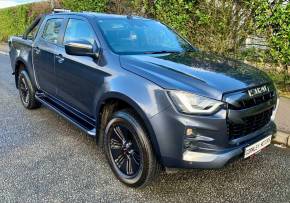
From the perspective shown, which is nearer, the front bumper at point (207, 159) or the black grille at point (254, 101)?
the front bumper at point (207, 159)

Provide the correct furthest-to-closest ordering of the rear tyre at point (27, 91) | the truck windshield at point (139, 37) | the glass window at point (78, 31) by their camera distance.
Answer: the rear tyre at point (27, 91) → the glass window at point (78, 31) → the truck windshield at point (139, 37)

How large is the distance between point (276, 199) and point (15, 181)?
2.73 metres

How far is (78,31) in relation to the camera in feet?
15.3

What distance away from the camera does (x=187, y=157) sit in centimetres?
314

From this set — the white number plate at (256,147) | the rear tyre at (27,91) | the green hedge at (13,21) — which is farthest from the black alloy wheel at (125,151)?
the green hedge at (13,21)

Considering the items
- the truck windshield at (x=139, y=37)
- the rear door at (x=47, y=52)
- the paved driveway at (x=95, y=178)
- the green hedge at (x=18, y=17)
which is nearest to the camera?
the paved driveway at (x=95, y=178)

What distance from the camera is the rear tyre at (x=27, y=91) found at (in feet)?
20.1

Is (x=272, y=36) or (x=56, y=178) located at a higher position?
(x=272, y=36)

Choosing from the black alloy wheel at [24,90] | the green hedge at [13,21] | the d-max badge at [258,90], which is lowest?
the green hedge at [13,21]

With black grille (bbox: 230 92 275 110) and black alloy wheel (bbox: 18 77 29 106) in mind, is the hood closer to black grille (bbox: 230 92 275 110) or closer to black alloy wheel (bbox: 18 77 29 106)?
black grille (bbox: 230 92 275 110)

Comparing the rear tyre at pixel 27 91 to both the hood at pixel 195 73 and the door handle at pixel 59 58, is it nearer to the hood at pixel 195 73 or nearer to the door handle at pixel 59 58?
the door handle at pixel 59 58

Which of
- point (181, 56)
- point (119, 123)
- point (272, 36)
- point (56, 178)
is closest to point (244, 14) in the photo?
point (272, 36)

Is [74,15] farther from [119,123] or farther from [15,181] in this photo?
[15,181]

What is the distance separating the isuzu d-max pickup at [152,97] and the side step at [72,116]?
15mm
